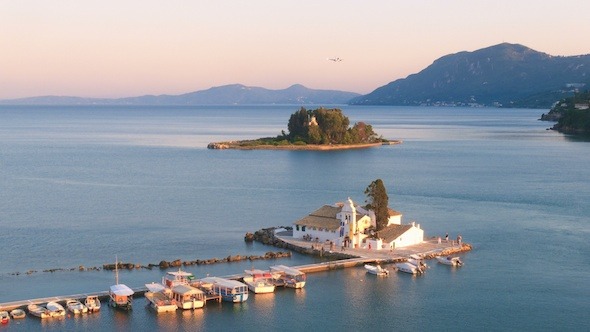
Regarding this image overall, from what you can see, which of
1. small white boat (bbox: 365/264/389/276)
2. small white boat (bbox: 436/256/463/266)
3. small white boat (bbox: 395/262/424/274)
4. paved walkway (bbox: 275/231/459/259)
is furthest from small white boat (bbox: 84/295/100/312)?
small white boat (bbox: 436/256/463/266)

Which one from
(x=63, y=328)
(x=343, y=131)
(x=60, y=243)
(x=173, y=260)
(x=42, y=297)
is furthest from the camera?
(x=343, y=131)

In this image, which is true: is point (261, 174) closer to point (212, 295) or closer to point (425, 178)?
point (425, 178)

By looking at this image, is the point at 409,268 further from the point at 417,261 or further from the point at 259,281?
the point at 259,281

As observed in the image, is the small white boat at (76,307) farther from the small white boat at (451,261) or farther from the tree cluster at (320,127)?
the tree cluster at (320,127)

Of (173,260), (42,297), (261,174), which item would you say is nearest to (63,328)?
(42,297)

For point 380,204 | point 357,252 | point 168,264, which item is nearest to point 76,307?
point 168,264
